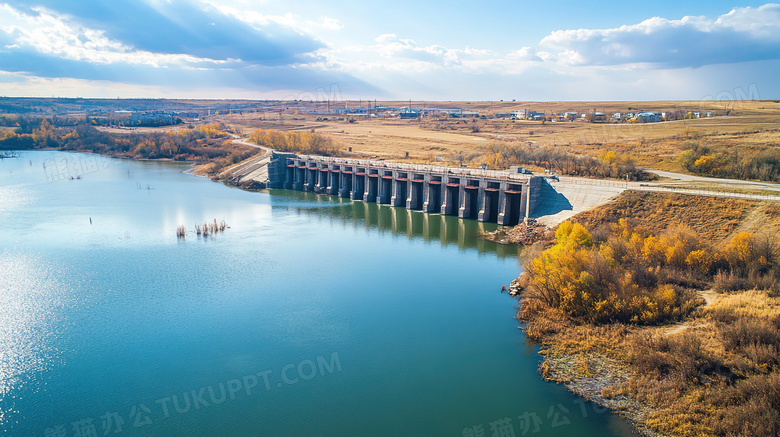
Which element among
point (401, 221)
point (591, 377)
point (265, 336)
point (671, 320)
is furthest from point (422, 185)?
point (591, 377)

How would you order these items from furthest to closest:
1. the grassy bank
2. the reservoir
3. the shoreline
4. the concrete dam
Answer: the concrete dam, the reservoir, the shoreline, the grassy bank

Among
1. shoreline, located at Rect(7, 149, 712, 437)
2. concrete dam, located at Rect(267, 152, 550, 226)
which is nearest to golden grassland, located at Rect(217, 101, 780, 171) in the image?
concrete dam, located at Rect(267, 152, 550, 226)

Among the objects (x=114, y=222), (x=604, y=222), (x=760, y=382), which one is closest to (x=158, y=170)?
(x=114, y=222)

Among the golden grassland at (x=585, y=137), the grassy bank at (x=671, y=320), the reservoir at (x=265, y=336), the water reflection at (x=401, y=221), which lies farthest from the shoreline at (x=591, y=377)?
the golden grassland at (x=585, y=137)

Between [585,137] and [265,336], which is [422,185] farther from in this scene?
[585,137]

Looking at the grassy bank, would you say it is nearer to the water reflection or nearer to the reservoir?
the reservoir

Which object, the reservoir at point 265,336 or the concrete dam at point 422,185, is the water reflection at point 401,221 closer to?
the reservoir at point 265,336
